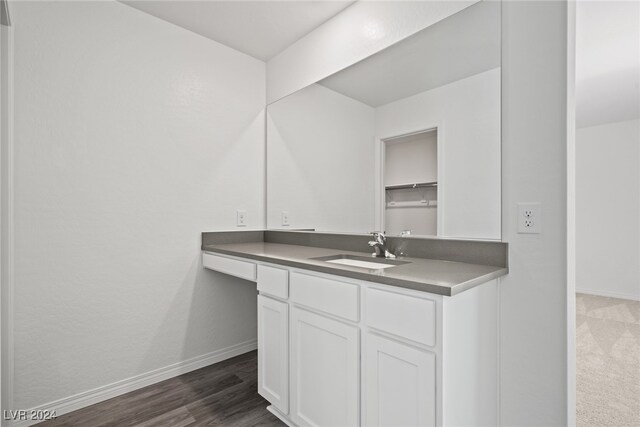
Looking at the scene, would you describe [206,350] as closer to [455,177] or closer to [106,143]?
[106,143]

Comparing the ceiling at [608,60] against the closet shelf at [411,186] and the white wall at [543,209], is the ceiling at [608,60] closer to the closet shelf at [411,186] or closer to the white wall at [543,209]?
the white wall at [543,209]

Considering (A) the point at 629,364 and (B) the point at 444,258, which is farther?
(A) the point at 629,364

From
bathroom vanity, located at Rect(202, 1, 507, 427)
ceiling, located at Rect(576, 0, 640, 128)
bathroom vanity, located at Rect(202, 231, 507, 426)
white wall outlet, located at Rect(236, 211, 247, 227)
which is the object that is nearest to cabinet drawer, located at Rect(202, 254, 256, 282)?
bathroom vanity, located at Rect(202, 1, 507, 427)

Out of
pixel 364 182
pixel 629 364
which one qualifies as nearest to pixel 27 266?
pixel 364 182

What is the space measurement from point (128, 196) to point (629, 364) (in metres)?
3.55

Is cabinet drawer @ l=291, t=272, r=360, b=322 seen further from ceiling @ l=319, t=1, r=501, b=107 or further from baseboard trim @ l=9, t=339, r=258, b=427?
baseboard trim @ l=9, t=339, r=258, b=427

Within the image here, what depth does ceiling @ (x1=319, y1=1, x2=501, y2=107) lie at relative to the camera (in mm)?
1418

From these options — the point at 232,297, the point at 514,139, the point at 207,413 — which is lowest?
the point at 207,413

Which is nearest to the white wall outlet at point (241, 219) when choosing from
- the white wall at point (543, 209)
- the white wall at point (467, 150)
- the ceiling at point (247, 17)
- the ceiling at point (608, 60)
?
the ceiling at point (247, 17)

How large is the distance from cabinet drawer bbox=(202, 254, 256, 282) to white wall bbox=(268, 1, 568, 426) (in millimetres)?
1230

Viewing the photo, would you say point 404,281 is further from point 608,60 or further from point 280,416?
point 608,60

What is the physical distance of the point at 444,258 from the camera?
1.56 m

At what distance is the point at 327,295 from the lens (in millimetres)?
1354

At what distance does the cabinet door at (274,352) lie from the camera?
1.57m
